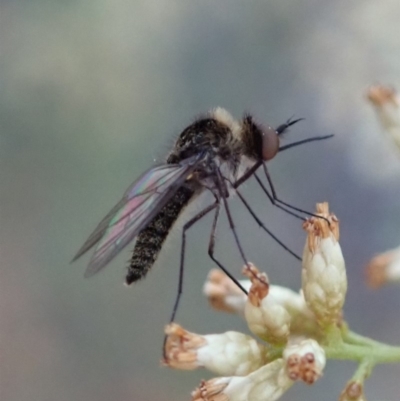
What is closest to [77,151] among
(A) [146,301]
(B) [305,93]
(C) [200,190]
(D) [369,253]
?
(A) [146,301]

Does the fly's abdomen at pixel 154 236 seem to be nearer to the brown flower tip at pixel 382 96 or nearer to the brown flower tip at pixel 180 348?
the brown flower tip at pixel 180 348

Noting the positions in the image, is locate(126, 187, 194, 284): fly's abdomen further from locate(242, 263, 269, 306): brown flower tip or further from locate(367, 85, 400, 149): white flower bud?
locate(367, 85, 400, 149): white flower bud

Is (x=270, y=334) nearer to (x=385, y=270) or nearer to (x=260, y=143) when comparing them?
(x=385, y=270)

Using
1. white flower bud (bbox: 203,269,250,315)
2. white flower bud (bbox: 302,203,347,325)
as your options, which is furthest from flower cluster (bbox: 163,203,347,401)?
white flower bud (bbox: 203,269,250,315)

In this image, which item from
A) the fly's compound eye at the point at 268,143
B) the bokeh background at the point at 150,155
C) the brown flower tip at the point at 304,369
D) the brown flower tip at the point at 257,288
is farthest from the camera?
the bokeh background at the point at 150,155

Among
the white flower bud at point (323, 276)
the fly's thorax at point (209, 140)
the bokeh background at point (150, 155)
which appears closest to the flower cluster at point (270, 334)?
the white flower bud at point (323, 276)

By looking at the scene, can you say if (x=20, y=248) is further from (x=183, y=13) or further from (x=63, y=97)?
(x=183, y=13)
